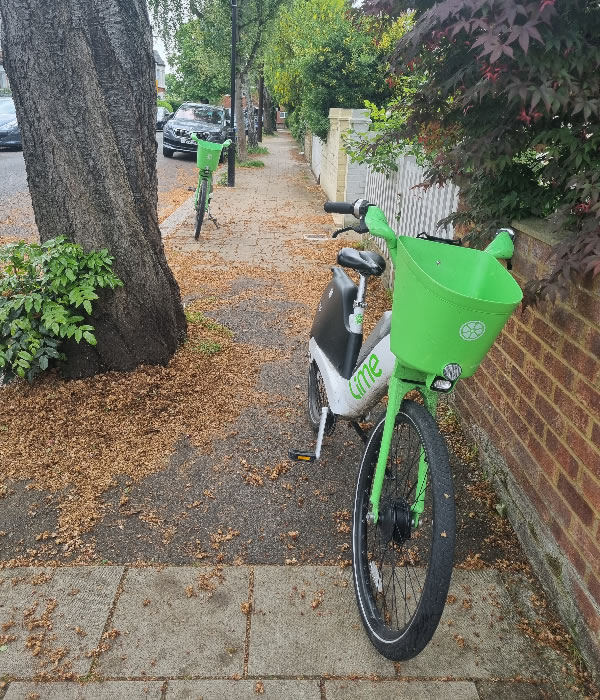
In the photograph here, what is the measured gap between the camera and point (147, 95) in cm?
415

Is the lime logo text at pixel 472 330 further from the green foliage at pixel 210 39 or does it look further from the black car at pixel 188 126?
the green foliage at pixel 210 39

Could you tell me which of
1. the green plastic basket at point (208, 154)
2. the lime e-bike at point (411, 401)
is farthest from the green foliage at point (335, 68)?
the lime e-bike at point (411, 401)

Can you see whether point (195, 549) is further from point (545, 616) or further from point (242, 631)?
point (545, 616)

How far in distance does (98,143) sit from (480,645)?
11.3ft

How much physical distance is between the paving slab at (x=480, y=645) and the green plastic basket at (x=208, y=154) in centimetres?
775

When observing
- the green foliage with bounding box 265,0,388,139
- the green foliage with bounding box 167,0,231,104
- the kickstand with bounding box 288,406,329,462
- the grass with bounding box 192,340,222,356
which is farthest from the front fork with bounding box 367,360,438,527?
the green foliage with bounding box 167,0,231,104

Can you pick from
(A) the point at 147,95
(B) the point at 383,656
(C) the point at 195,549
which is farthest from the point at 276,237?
(B) the point at 383,656

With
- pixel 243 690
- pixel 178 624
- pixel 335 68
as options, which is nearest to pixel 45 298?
pixel 178 624

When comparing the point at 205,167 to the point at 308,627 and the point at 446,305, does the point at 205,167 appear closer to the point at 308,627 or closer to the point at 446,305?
the point at 308,627

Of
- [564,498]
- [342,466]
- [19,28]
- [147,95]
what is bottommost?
[342,466]

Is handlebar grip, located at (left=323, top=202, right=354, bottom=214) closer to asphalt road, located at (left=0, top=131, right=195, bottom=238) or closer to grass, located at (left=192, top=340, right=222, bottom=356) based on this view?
grass, located at (left=192, top=340, right=222, bottom=356)

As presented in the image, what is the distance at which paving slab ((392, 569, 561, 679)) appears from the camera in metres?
2.26

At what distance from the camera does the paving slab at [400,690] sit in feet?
7.05

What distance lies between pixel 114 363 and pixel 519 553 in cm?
281
